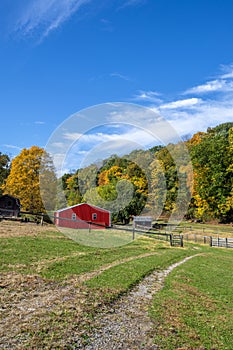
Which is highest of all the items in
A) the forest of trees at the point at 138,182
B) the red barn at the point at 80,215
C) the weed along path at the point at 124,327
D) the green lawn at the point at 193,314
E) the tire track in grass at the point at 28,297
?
the forest of trees at the point at 138,182

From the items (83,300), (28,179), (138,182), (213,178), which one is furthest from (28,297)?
(213,178)

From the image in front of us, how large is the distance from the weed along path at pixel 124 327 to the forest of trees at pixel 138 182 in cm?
1255

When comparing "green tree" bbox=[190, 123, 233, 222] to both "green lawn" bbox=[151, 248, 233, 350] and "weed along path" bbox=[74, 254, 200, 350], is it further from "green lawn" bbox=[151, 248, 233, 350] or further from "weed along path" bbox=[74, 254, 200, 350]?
"weed along path" bbox=[74, 254, 200, 350]

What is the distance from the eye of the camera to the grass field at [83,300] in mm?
5551

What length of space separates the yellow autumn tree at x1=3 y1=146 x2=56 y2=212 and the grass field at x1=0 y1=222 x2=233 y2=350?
88.1 feet

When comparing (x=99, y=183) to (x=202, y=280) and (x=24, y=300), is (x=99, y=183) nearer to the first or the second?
(x=202, y=280)

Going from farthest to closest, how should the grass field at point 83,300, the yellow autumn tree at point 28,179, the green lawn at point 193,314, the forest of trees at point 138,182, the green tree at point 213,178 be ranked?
1. the green tree at point 213,178
2. the yellow autumn tree at point 28,179
3. the forest of trees at point 138,182
4. the green lawn at point 193,314
5. the grass field at point 83,300

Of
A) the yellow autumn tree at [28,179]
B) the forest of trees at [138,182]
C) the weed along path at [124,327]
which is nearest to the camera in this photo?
the weed along path at [124,327]

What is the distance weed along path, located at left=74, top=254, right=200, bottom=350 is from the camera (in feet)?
17.4

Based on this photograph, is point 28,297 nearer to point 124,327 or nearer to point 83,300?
point 83,300

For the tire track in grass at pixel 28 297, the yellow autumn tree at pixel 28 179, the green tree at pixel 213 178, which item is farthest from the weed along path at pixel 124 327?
the green tree at pixel 213 178

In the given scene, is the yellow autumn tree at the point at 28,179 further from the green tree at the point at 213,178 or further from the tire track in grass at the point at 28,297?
the tire track in grass at the point at 28,297

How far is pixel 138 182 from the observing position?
2636cm

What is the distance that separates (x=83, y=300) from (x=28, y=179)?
112ft
